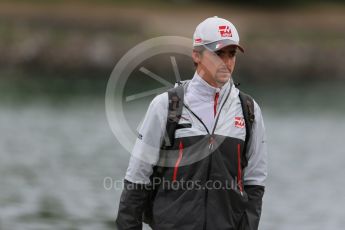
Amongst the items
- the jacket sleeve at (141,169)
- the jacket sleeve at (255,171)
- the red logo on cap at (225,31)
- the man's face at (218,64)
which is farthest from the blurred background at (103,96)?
the red logo on cap at (225,31)

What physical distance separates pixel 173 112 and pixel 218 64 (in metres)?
0.39

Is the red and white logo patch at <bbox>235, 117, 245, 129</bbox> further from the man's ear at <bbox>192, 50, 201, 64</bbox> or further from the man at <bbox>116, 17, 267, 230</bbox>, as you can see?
the man's ear at <bbox>192, 50, 201, 64</bbox>

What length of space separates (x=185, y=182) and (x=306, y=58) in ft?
166

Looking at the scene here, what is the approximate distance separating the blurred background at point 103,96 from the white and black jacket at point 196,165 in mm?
6516

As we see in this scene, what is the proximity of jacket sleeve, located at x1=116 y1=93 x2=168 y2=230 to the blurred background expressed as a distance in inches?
253

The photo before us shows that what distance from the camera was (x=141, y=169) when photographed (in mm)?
5699

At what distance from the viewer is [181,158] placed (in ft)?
18.3

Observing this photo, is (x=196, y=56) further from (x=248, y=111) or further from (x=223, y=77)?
(x=248, y=111)

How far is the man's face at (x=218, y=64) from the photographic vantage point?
5.59 m

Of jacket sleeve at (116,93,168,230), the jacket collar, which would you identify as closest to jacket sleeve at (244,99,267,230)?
the jacket collar

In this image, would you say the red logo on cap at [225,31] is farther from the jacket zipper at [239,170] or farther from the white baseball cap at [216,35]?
the jacket zipper at [239,170]

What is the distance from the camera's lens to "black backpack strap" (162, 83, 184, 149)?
18.3 ft

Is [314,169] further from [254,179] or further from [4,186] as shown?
[254,179]

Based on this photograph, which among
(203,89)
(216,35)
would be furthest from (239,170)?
(216,35)
